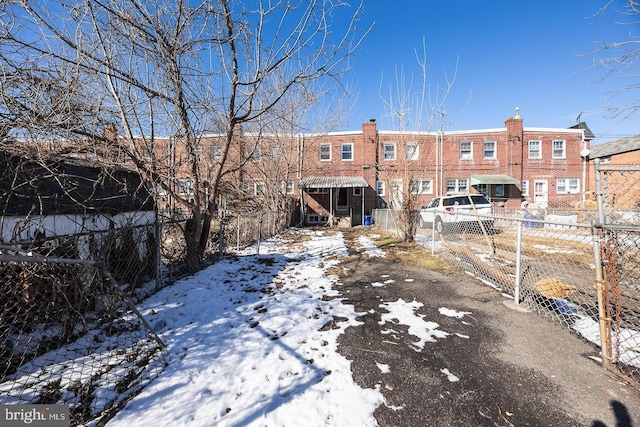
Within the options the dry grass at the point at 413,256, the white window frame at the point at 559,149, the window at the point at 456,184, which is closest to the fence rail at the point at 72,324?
the dry grass at the point at 413,256

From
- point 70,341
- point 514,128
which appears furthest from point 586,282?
point 514,128

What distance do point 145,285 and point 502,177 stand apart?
22468 millimetres

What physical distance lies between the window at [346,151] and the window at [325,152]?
3.19 feet

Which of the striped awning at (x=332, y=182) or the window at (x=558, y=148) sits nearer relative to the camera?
the striped awning at (x=332, y=182)

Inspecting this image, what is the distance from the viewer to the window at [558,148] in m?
20.1

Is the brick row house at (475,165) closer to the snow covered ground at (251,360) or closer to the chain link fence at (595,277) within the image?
the chain link fence at (595,277)

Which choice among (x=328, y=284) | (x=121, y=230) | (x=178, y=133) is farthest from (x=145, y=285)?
(x=328, y=284)

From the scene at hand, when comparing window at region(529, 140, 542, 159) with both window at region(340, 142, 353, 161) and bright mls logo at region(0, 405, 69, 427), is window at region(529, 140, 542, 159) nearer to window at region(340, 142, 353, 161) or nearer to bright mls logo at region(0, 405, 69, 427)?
window at region(340, 142, 353, 161)

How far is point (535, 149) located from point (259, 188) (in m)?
21.3

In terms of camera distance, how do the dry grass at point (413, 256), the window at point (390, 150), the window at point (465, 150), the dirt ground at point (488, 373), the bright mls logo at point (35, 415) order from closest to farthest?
the bright mls logo at point (35, 415) < the dirt ground at point (488, 373) < the dry grass at point (413, 256) < the window at point (390, 150) < the window at point (465, 150)

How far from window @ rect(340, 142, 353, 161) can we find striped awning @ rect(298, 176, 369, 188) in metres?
1.74

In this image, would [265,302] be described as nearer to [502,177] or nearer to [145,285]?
[145,285]

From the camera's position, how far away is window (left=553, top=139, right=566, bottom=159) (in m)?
20.1

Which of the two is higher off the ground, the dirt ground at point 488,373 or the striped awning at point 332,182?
the striped awning at point 332,182
